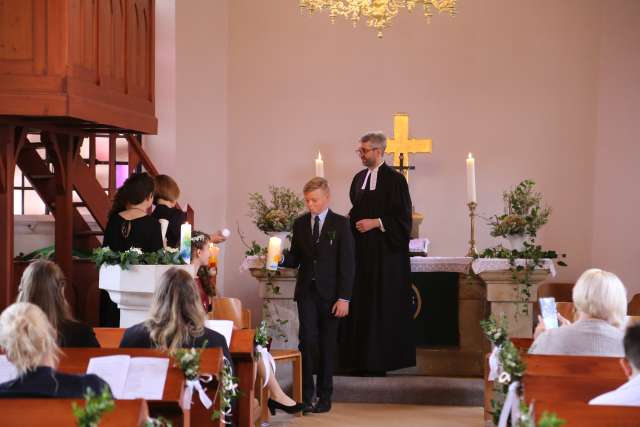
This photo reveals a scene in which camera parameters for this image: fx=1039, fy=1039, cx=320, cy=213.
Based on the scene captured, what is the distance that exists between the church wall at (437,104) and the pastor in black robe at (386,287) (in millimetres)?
2452

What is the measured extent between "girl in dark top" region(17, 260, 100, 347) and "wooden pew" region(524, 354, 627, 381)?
2.17 metres

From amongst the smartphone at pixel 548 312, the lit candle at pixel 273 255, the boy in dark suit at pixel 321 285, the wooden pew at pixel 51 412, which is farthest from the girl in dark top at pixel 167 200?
the wooden pew at pixel 51 412

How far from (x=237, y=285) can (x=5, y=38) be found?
5419 mm

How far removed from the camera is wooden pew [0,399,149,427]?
3576 mm

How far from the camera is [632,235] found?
10.6 metres

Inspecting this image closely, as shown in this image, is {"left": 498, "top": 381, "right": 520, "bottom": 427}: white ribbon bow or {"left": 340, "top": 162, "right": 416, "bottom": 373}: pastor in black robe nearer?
Answer: {"left": 498, "top": 381, "right": 520, "bottom": 427}: white ribbon bow

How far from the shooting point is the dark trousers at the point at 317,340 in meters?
7.82

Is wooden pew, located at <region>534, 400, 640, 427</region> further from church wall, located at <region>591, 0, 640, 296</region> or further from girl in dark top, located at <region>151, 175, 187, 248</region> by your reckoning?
church wall, located at <region>591, 0, 640, 296</region>

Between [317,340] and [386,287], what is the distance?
103cm

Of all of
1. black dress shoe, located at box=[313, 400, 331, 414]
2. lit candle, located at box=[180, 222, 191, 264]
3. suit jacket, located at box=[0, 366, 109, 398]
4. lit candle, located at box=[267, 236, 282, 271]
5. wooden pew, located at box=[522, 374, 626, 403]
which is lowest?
black dress shoe, located at box=[313, 400, 331, 414]

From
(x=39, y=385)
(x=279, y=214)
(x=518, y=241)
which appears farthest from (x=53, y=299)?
(x=518, y=241)

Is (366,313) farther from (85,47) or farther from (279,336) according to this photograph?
(85,47)

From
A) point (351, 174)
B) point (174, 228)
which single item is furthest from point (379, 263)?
point (351, 174)

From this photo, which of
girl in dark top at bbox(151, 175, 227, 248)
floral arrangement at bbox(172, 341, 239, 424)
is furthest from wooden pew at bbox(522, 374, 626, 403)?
girl in dark top at bbox(151, 175, 227, 248)
